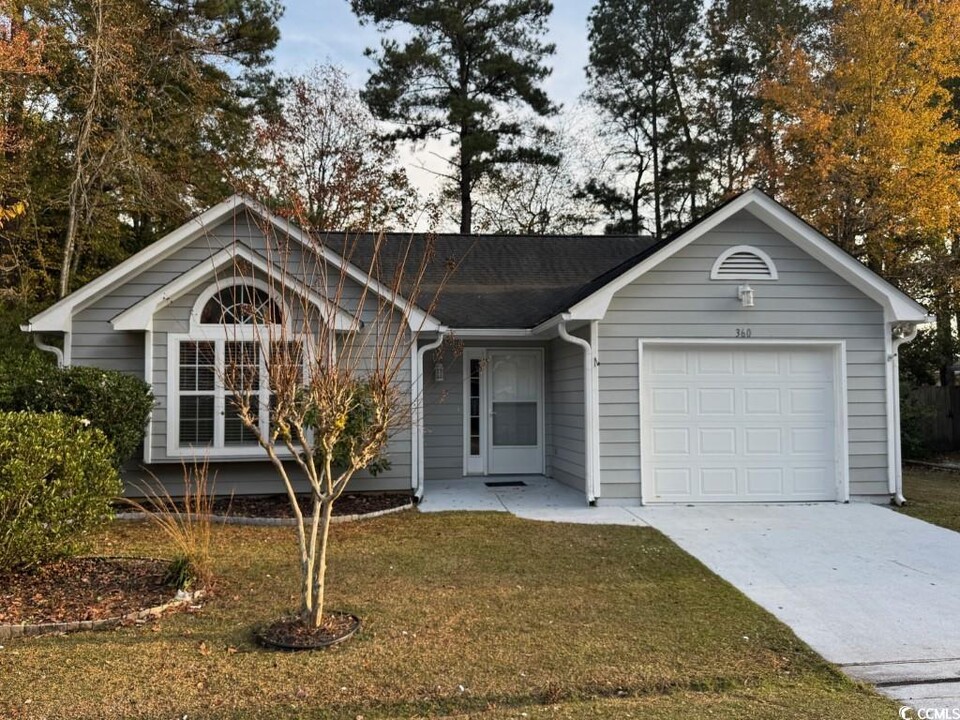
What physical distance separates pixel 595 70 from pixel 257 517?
2070cm

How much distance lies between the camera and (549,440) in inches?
436

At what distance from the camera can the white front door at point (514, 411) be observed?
36.2ft

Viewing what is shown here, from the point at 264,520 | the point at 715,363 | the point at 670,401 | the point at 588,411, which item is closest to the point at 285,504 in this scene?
the point at 264,520

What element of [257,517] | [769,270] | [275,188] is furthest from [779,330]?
[275,188]

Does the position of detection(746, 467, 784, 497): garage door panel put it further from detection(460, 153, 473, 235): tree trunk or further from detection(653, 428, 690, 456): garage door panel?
detection(460, 153, 473, 235): tree trunk

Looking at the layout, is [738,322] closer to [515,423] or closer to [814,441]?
[814,441]

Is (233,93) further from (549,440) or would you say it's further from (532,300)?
(549,440)

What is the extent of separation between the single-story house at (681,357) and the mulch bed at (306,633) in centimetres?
451

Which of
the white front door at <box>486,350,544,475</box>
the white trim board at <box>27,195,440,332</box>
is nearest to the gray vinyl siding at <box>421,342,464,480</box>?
the white front door at <box>486,350,544,475</box>

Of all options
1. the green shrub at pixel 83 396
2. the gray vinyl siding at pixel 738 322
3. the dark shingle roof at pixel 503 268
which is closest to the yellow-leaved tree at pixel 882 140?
the dark shingle roof at pixel 503 268

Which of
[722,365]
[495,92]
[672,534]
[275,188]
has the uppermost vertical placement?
[495,92]

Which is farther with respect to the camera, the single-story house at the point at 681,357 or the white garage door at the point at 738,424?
the white garage door at the point at 738,424

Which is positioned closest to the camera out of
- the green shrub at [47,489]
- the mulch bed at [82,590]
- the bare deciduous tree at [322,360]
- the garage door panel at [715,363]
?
the bare deciduous tree at [322,360]

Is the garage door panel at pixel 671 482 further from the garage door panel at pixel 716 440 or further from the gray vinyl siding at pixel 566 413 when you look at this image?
the gray vinyl siding at pixel 566 413
